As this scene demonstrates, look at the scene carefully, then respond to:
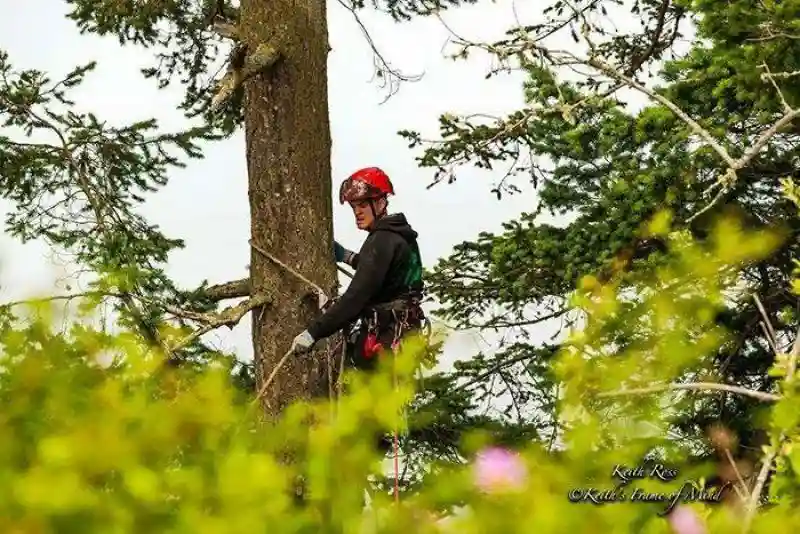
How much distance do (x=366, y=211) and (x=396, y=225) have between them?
29cm

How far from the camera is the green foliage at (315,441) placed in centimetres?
131

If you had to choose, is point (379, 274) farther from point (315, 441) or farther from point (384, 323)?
point (315, 441)

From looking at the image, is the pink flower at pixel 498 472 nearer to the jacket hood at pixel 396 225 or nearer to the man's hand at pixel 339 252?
the jacket hood at pixel 396 225

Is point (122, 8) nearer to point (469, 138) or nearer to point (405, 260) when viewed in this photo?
point (469, 138)

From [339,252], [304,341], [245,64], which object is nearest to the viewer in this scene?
[304,341]

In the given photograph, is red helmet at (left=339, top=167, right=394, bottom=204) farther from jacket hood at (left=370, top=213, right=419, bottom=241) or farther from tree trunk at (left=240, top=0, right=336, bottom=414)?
tree trunk at (left=240, top=0, right=336, bottom=414)

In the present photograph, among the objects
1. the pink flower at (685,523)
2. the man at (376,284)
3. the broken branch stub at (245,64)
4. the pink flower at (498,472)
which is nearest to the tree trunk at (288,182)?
the broken branch stub at (245,64)

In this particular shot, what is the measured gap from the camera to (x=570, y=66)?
14.6 feet

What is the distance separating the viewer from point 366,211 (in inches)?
244

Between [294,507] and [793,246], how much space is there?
7246 mm

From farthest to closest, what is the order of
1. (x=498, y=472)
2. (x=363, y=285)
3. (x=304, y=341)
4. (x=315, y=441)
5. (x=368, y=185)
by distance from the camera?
(x=368, y=185)
(x=304, y=341)
(x=363, y=285)
(x=315, y=441)
(x=498, y=472)

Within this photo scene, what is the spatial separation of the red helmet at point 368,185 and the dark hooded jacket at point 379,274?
0.67 feet

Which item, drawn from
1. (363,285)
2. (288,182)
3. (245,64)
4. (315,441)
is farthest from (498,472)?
(245,64)

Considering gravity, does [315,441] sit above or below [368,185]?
below
